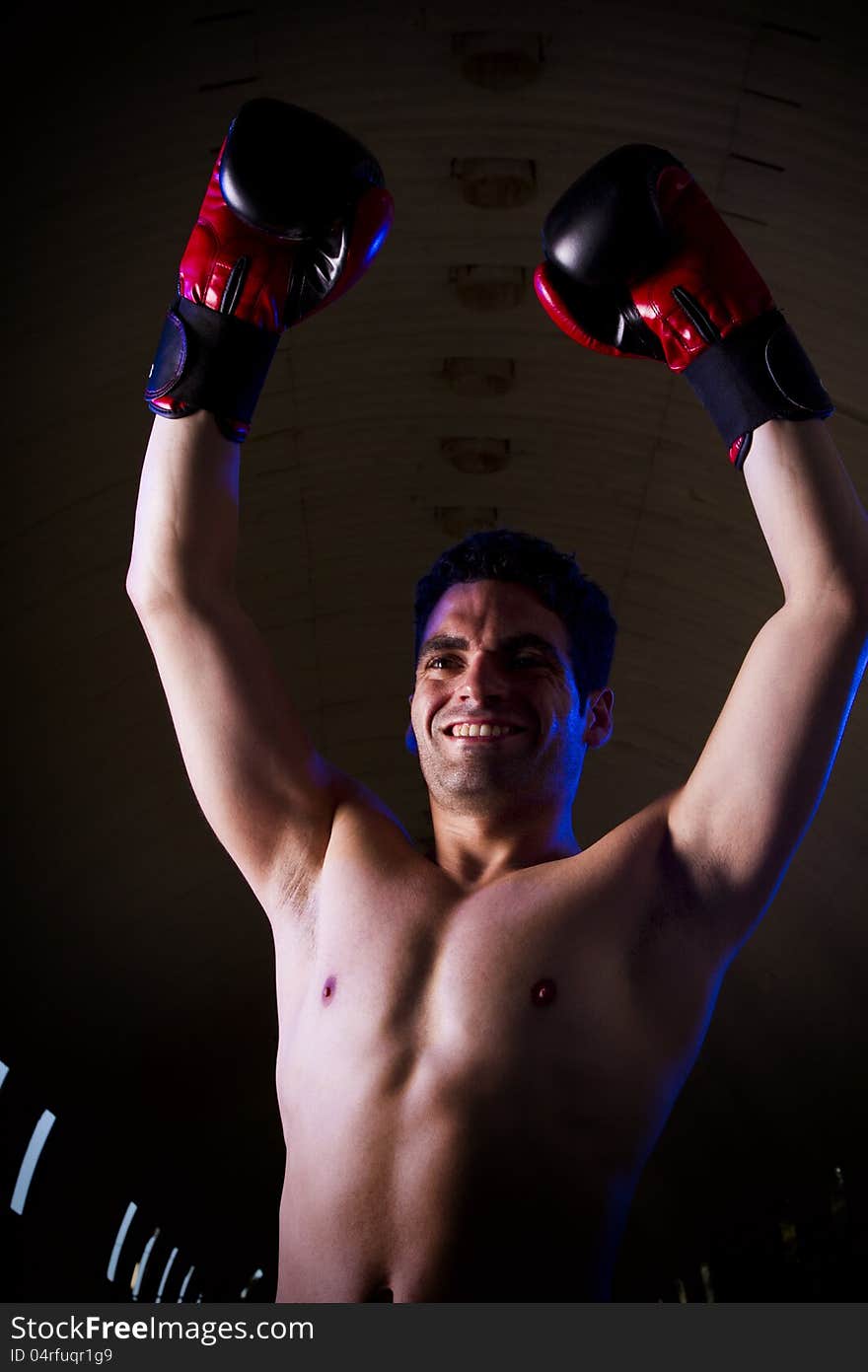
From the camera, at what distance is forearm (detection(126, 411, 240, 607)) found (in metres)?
A: 3.53

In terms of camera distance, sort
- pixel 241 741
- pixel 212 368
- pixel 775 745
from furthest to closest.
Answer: pixel 212 368
pixel 241 741
pixel 775 745

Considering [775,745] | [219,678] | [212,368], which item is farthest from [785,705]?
[212,368]

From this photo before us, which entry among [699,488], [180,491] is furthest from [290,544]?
[180,491]

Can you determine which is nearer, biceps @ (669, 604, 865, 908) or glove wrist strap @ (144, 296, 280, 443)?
biceps @ (669, 604, 865, 908)

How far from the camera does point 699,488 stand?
31.7 feet

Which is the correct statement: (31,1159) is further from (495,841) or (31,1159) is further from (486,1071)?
(486,1071)

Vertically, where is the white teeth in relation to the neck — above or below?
above

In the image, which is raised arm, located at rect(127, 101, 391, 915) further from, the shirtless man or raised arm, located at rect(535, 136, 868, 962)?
raised arm, located at rect(535, 136, 868, 962)

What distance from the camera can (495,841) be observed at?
3691 mm

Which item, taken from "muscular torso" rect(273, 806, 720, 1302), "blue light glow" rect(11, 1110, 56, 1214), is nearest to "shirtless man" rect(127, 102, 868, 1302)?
"muscular torso" rect(273, 806, 720, 1302)

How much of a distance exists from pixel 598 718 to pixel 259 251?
156 cm

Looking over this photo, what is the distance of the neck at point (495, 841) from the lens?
364cm

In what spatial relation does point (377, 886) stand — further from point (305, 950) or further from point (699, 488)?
point (699, 488)

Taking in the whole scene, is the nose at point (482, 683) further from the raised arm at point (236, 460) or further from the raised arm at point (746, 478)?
the raised arm at point (746, 478)
